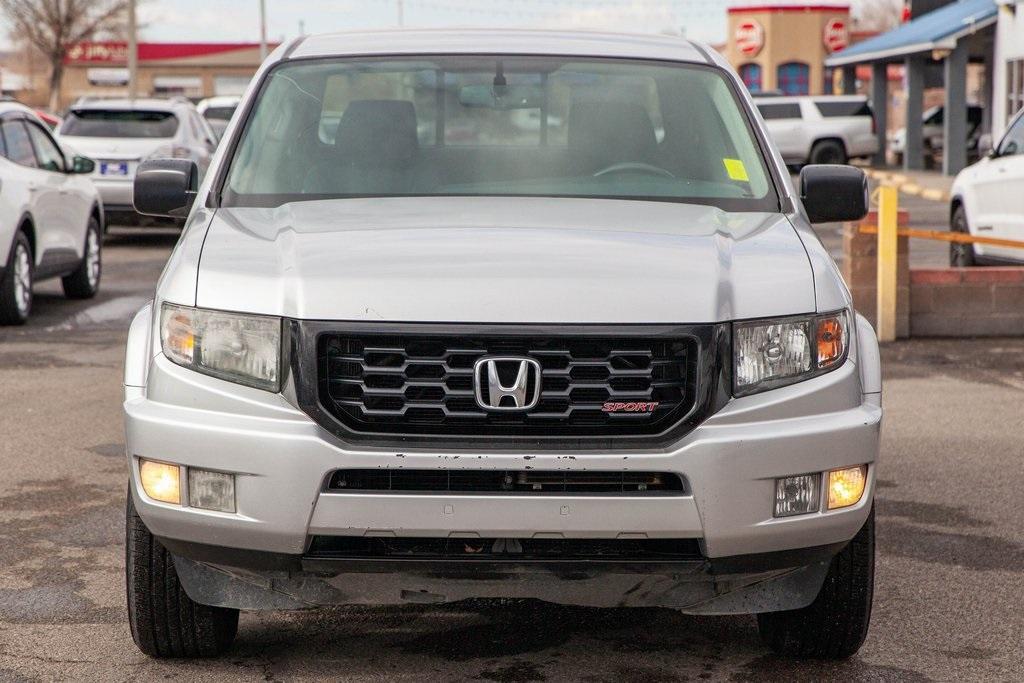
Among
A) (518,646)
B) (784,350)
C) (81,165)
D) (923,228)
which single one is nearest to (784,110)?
(923,228)

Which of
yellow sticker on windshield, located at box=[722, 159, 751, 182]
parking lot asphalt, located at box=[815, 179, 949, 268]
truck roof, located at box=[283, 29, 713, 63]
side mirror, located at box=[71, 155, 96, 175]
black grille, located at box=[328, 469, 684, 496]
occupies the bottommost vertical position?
parking lot asphalt, located at box=[815, 179, 949, 268]

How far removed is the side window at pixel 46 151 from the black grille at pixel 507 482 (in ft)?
32.1

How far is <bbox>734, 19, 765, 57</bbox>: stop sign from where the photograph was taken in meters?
63.7

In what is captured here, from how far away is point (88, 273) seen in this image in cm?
1409

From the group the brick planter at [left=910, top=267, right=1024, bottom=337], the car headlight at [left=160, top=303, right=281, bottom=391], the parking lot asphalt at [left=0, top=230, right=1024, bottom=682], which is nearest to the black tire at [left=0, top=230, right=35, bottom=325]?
the parking lot asphalt at [left=0, top=230, right=1024, bottom=682]

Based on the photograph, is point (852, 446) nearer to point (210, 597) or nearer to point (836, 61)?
point (210, 597)

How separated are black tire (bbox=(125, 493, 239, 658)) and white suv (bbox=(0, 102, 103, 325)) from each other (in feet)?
25.6

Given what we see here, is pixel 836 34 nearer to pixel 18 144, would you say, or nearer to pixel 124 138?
pixel 124 138

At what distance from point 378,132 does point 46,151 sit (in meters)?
8.66

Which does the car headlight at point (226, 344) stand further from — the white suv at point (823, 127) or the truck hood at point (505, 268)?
the white suv at point (823, 127)

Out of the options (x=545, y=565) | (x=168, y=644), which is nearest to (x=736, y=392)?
(x=545, y=565)

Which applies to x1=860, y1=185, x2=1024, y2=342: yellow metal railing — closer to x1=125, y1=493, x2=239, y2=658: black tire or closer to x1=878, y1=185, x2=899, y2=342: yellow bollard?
x1=878, y1=185, x2=899, y2=342: yellow bollard

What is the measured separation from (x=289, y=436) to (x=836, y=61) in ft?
142

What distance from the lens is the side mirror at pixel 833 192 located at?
5270mm
